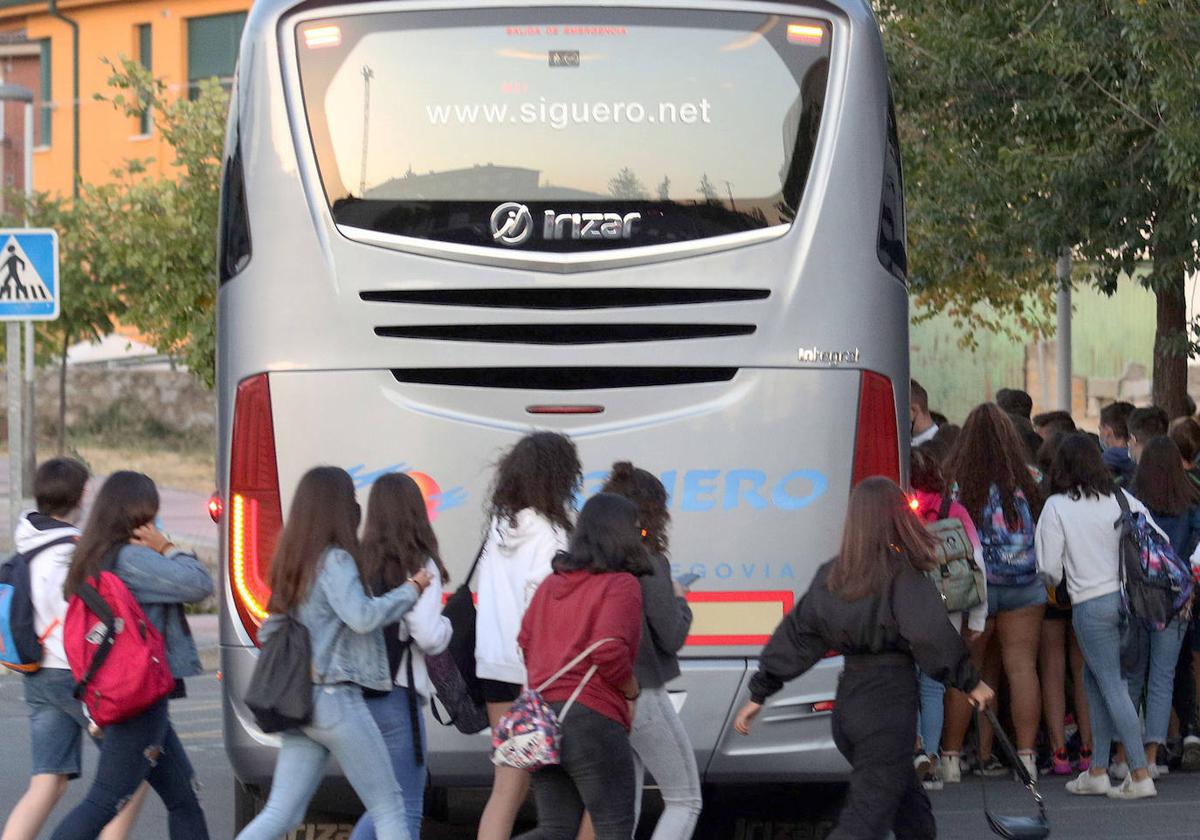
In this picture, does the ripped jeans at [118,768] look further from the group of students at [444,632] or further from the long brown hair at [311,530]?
the long brown hair at [311,530]

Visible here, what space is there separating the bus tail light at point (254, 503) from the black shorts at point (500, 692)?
85 cm

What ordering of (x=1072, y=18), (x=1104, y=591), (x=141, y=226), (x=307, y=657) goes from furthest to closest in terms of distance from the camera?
(x=141, y=226) < (x=1072, y=18) < (x=1104, y=591) < (x=307, y=657)

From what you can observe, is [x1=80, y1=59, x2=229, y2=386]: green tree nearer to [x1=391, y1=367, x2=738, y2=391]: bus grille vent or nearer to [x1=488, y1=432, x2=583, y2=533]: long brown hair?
[x1=391, y1=367, x2=738, y2=391]: bus grille vent

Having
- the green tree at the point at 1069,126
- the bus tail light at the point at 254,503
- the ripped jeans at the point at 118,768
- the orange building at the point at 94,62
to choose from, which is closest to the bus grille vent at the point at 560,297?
the bus tail light at the point at 254,503

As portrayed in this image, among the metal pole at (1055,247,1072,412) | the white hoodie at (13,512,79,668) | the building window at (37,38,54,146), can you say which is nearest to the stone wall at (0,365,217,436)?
the building window at (37,38,54,146)

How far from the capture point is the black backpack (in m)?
6.10

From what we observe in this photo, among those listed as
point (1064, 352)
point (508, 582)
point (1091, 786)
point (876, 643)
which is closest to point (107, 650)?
point (508, 582)

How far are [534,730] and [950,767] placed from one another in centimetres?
465

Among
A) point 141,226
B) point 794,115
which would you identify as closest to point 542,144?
point 794,115

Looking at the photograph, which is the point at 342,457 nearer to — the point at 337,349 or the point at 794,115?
the point at 337,349

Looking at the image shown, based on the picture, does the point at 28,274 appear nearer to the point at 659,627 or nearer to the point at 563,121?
the point at 563,121

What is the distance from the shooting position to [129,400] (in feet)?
120

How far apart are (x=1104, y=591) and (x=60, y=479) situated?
4.89 m

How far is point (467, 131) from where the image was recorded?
284 inches
